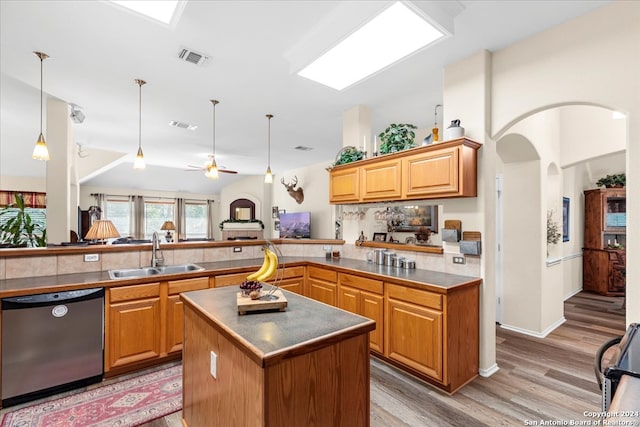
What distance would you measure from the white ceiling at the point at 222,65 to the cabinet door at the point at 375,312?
7.37ft

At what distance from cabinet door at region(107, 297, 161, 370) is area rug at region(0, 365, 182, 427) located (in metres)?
0.21

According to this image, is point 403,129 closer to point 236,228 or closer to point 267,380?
point 267,380

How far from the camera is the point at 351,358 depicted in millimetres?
1417

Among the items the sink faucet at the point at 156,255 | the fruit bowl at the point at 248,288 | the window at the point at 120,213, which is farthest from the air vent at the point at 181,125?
the window at the point at 120,213

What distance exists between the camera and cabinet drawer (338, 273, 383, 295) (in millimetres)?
2896

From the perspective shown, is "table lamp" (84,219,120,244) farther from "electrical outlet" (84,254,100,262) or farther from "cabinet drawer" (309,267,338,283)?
"cabinet drawer" (309,267,338,283)

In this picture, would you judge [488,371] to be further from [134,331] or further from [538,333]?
[134,331]

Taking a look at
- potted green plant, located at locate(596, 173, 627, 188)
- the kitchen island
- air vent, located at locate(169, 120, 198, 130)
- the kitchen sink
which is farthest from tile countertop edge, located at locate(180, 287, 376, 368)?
potted green plant, located at locate(596, 173, 627, 188)

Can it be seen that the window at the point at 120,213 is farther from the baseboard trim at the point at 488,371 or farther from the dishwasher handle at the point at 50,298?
the baseboard trim at the point at 488,371

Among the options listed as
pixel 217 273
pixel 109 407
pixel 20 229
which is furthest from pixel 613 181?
pixel 20 229

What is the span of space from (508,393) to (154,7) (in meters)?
3.88

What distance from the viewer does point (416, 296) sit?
2.56 m

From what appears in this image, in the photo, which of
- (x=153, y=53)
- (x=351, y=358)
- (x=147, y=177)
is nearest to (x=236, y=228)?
(x=147, y=177)

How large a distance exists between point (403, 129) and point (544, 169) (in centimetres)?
202
